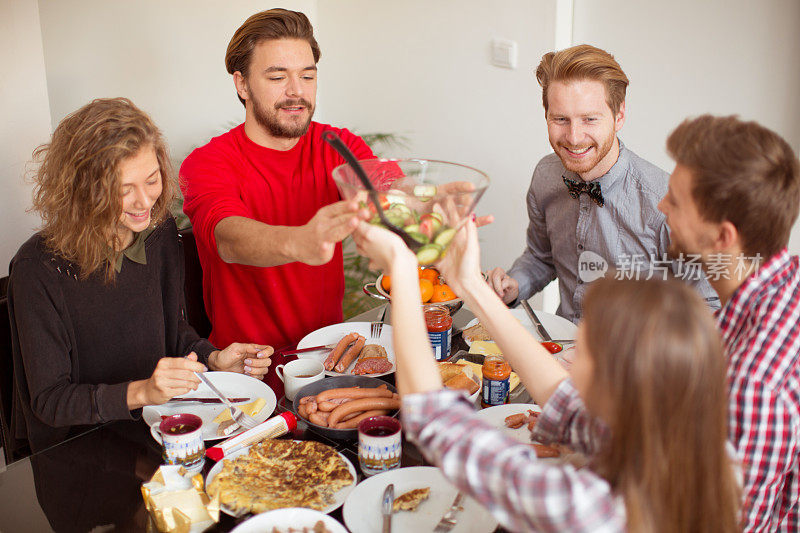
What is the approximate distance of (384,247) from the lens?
1.26 meters

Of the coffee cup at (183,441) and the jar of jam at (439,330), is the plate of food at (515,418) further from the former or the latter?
the coffee cup at (183,441)

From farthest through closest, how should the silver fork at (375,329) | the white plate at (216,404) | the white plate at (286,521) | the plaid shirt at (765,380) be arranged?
the silver fork at (375,329) → the white plate at (216,404) → the white plate at (286,521) → the plaid shirt at (765,380)

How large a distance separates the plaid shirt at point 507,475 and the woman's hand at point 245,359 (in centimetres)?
98

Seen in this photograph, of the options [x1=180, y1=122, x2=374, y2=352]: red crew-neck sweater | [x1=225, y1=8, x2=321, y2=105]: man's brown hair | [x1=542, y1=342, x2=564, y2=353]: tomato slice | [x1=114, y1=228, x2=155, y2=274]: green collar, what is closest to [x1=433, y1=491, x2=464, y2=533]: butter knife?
[x1=542, y1=342, x2=564, y2=353]: tomato slice

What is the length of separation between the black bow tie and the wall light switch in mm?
1206

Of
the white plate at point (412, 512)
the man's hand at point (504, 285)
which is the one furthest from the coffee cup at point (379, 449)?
the man's hand at point (504, 285)

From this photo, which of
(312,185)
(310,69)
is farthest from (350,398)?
(310,69)

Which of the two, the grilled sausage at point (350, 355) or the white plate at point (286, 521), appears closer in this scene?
the white plate at point (286, 521)

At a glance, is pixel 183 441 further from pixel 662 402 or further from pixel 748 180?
pixel 748 180

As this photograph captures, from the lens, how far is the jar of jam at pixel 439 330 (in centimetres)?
207

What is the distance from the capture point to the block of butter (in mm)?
1356

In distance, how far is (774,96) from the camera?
2922mm

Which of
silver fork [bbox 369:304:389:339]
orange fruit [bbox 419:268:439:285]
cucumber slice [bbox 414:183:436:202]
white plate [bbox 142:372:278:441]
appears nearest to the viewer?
cucumber slice [bbox 414:183:436:202]

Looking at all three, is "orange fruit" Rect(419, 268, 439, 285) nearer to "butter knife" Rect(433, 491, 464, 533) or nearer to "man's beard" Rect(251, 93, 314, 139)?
"man's beard" Rect(251, 93, 314, 139)
